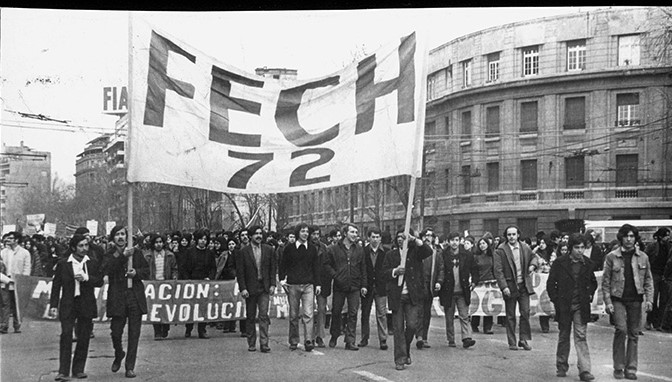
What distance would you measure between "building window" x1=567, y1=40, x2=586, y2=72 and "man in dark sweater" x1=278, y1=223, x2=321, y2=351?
18.2 meters

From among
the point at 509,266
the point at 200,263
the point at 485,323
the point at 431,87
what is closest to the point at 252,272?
the point at 200,263

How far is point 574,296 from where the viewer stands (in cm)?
1007

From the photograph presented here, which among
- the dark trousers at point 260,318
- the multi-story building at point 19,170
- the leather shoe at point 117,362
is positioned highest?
the multi-story building at point 19,170

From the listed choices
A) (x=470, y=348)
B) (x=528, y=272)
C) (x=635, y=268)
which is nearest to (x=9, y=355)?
(x=470, y=348)

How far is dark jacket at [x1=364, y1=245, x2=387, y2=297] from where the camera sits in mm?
12555

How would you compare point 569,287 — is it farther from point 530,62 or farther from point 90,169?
point 90,169

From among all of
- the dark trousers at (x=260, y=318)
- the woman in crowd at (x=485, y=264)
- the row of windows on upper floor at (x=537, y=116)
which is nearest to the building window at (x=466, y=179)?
the row of windows on upper floor at (x=537, y=116)

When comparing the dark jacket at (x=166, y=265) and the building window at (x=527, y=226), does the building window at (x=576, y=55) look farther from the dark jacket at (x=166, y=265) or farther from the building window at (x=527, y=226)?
the dark jacket at (x=166, y=265)

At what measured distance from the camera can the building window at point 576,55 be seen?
1099 inches

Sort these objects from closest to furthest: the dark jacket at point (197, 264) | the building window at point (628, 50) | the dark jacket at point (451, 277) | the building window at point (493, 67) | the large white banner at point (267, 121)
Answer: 1. the large white banner at point (267, 121)
2. the dark jacket at point (451, 277)
3. the dark jacket at point (197, 264)
4. the building window at point (628, 50)
5. the building window at point (493, 67)

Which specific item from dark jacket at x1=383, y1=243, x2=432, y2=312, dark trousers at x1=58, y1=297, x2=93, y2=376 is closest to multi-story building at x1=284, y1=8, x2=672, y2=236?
dark jacket at x1=383, y1=243, x2=432, y2=312

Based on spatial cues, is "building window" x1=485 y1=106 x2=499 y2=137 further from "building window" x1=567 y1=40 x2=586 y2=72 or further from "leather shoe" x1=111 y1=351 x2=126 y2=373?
"leather shoe" x1=111 y1=351 x2=126 y2=373

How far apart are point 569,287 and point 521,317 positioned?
8.60 ft

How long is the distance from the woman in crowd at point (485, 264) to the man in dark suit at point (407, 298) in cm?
362
